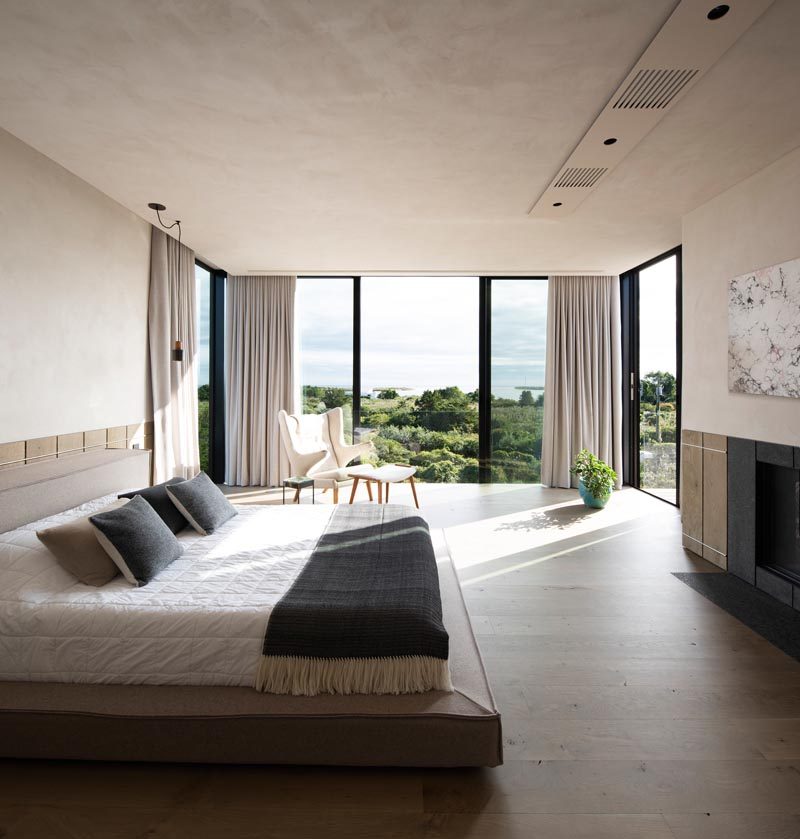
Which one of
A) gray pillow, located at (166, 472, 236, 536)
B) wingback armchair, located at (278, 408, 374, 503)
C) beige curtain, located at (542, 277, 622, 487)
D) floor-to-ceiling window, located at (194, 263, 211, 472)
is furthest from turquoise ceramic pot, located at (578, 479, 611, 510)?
floor-to-ceiling window, located at (194, 263, 211, 472)

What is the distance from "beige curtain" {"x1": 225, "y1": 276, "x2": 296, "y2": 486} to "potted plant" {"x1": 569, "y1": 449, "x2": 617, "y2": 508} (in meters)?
3.44

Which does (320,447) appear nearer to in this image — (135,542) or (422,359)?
(422,359)

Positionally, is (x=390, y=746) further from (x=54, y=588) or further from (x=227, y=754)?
(x=54, y=588)

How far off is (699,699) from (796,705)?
0.36 m

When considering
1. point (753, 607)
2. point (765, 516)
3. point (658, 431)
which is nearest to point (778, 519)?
point (765, 516)

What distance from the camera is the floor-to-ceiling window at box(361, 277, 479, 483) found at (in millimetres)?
6879

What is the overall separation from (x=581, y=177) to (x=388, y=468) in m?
3.26

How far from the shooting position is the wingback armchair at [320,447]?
5617 mm

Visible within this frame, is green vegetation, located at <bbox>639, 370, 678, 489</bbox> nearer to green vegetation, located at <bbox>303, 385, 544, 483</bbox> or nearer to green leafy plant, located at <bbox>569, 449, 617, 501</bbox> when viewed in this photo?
green leafy plant, located at <bbox>569, 449, 617, 501</bbox>

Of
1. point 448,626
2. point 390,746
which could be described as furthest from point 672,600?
point 390,746

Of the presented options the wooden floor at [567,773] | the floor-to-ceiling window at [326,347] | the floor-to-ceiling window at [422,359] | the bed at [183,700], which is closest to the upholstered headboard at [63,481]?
the bed at [183,700]

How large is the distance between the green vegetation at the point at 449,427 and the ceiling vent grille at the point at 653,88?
449 centimetres

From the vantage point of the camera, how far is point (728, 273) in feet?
12.1

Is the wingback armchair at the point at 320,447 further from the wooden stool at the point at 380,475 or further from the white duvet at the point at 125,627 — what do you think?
the white duvet at the point at 125,627
